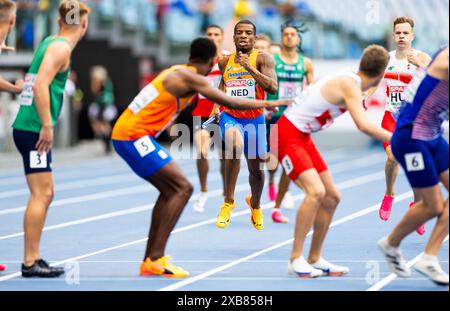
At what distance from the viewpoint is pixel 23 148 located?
9828mm

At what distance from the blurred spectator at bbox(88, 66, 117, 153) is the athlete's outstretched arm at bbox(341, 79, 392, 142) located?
2040 centimetres

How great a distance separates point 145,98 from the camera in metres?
9.70

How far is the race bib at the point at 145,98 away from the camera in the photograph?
9.68m

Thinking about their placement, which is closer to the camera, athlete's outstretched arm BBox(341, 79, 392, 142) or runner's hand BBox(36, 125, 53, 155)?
athlete's outstretched arm BBox(341, 79, 392, 142)

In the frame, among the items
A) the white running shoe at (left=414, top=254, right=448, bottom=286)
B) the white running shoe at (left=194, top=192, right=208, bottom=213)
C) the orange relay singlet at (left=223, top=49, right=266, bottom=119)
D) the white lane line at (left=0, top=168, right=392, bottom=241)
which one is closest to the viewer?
the white running shoe at (left=414, top=254, right=448, bottom=286)

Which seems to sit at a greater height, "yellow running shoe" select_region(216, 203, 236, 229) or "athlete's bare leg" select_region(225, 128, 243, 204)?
"athlete's bare leg" select_region(225, 128, 243, 204)

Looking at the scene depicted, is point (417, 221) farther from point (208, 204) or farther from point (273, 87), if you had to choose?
point (208, 204)

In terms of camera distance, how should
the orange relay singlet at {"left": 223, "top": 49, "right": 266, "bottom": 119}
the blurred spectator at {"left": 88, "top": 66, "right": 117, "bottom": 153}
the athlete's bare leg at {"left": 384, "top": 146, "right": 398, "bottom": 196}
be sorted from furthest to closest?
the blurred spectator at {"left": 88, "top": 66, "right": 117, "bottom": 153}, the athlete's bare leg at {"left": 384, "top": 146, "right": 398, "bottom": 196}, the orange relay singlet at {"left": 223, "top": 49, "right": 266, "bottom": 119}

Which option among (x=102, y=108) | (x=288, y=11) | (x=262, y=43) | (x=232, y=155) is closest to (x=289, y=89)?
(x=262, y=43)

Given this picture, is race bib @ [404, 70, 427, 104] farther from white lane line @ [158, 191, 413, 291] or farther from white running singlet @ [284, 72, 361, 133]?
white lane line @ [158, 191, 413, 291]

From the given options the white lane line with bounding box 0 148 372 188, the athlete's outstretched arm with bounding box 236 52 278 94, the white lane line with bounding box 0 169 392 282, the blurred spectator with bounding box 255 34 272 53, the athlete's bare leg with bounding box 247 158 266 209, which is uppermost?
the blurred spectator with bounding box 255 34 272 53

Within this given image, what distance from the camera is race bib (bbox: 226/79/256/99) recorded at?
13.1 m

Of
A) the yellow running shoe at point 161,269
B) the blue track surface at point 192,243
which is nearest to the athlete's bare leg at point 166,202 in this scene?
the yellow running shoe at point 161,269

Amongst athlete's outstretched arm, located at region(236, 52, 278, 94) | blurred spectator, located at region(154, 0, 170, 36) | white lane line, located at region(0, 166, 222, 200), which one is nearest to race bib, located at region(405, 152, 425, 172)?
athlete's outstretched arm, located at region(236, 52, 278, 94)
